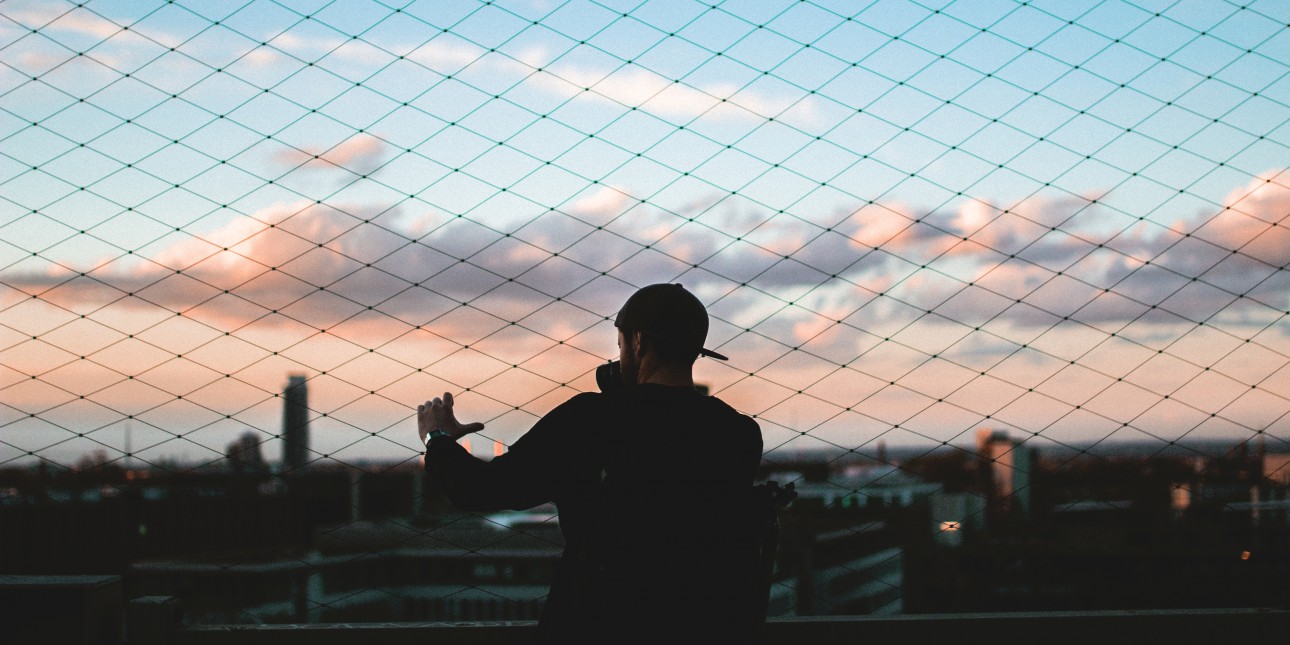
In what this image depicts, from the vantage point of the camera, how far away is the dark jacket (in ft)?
4.15

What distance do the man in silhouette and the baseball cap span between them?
0.10 m

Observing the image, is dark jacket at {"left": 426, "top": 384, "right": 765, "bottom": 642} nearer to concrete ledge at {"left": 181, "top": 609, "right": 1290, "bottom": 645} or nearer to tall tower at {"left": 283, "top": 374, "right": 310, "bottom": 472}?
concrete ledge at {"left": 181, "top": 609, "right": 1290, "bottom": 645}

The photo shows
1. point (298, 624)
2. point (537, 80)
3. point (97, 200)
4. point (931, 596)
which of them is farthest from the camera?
point (931, 596)

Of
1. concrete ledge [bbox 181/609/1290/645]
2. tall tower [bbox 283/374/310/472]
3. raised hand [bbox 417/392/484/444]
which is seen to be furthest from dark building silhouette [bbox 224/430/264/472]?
raised hand [bbox 417/392/484/444]

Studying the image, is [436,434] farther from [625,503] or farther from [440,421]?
[625,503]

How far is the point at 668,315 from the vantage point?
1390mm

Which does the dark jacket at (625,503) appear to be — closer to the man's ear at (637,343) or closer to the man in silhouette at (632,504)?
the man in silhouette at (632,504)

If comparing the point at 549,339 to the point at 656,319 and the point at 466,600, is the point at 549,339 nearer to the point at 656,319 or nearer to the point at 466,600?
the point at 656,319

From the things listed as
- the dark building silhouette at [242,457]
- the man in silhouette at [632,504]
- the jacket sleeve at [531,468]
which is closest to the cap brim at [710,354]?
the man in silhouette at [632,504]

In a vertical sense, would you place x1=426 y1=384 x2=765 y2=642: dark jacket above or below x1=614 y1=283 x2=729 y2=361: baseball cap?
below

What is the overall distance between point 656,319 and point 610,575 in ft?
1.22

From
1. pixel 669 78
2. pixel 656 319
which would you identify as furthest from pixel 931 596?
pixel 656 319

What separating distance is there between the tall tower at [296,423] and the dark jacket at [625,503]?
113cm

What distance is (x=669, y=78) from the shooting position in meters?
2.54
